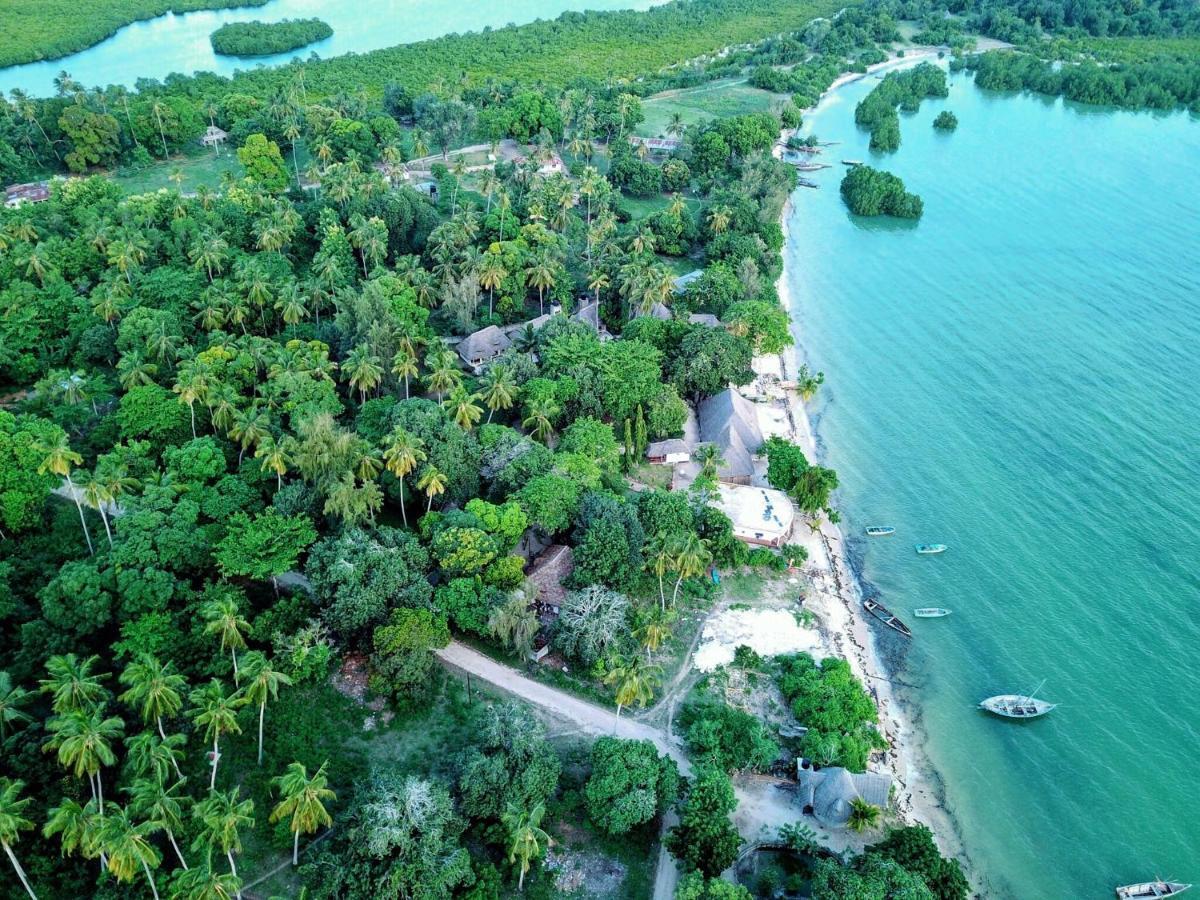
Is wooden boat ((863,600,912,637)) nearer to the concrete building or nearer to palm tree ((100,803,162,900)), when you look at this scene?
the concrete building

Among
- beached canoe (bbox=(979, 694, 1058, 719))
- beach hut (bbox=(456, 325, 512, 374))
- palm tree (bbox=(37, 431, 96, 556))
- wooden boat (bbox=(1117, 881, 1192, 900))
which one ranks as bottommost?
wooden boat (bbox=(1117, 881, 1192, 900))

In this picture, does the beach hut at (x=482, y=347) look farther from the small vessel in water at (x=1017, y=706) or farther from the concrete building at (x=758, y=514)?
the small vessel in water at (x=1017, y=706)

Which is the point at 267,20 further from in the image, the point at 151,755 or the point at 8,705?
the point at 151,755

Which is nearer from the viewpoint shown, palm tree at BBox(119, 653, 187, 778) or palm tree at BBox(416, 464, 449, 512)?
palm tree at BBox(119, 653, 187, 778)

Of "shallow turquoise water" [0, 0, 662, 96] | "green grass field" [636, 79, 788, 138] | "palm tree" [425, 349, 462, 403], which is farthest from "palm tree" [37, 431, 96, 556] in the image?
"shallow turquoise water" [0, 0, 662, 96]

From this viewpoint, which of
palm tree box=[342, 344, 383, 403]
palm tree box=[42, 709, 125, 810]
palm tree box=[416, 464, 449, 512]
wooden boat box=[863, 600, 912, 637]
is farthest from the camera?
palm tree box=[342, 344, 383, 403]

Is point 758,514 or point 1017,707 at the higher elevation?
point 758,514

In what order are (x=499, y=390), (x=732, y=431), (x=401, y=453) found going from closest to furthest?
1. (x=401, y=453)
2. (x=499, y=390)
3. (x=732, y=431)

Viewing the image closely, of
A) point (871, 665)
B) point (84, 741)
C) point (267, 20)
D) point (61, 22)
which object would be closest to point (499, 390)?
point (871, 665)
